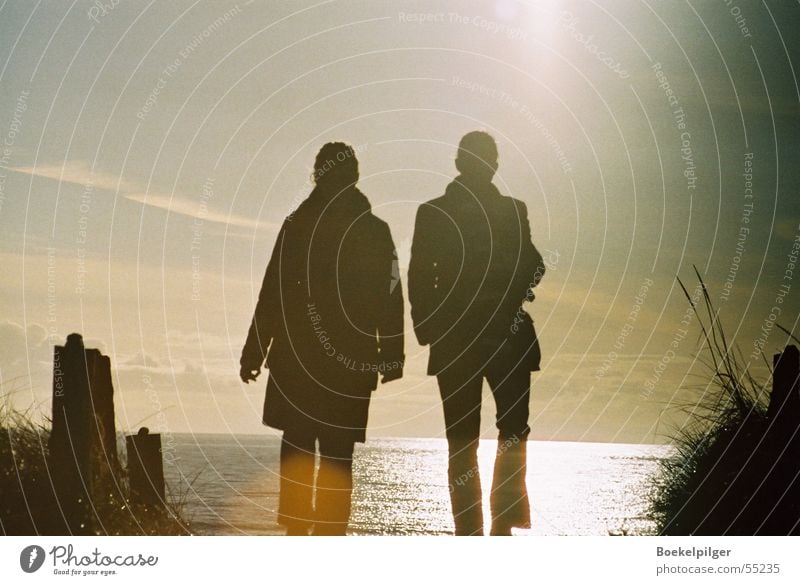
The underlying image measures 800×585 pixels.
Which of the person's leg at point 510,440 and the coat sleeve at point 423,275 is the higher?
the coat sleeve at point 423,275

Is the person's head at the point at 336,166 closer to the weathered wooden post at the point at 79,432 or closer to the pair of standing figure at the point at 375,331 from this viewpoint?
the pair of standing figure at the point at 375,331

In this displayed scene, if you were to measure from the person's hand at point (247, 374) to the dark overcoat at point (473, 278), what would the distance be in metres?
1.69

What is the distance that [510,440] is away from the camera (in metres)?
8.70

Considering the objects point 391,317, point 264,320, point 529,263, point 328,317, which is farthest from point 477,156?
point 264,320

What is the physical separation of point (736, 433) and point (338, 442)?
4.30 metres

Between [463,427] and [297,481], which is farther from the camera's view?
[463,427]

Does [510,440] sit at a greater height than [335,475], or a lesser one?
greater

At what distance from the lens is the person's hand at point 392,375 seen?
8266 millimetres

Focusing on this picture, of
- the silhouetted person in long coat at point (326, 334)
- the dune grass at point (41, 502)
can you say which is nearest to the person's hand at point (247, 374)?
the silhouetted person in long coat at point (326, 334)

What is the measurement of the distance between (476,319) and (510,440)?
1.29 m
